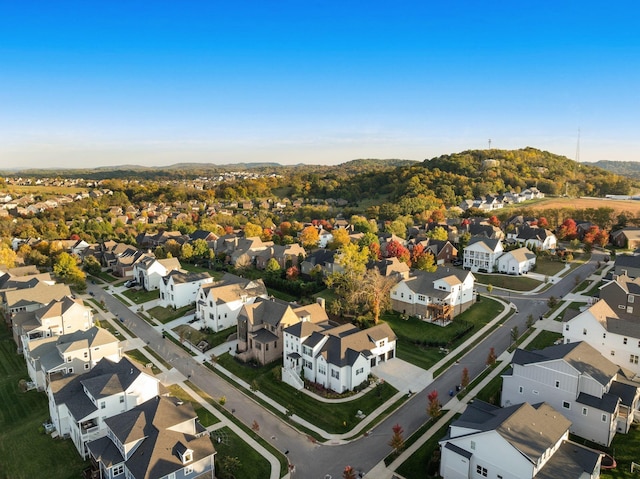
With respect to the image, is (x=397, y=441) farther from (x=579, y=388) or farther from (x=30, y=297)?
(x=30, y=297)

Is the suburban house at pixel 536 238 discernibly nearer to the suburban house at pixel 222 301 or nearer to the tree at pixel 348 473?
the suburban house at pixel 222 301

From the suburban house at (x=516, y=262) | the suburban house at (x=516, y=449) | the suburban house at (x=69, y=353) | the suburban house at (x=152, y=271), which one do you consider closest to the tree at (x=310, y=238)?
the suburban house at (x=152, y=271)

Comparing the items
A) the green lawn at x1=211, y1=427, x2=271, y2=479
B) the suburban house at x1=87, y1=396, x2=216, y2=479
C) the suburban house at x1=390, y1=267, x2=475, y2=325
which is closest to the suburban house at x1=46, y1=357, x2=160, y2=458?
the suburban house at x1=87, y1=396, x2=216, y2=479

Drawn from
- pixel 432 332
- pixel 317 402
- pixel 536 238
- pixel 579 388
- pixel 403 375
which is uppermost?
pixel 536 238

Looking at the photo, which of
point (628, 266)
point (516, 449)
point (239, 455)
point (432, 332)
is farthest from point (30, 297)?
point (628, 266)

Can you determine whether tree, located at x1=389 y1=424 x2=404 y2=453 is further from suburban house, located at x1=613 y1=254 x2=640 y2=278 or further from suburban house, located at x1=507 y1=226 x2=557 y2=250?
suburban house, located at x1=507 y1=226 x2=557 y2=250

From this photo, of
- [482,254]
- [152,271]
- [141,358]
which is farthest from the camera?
[482,254]
